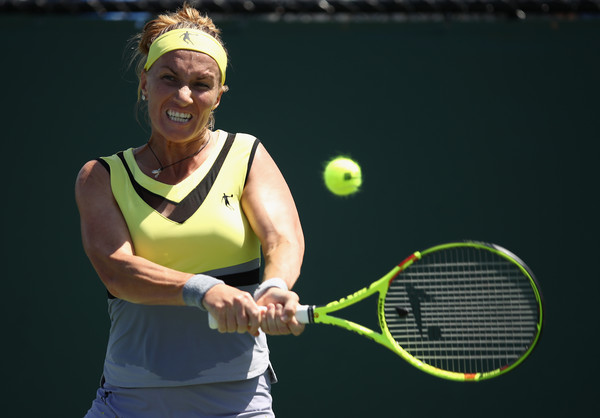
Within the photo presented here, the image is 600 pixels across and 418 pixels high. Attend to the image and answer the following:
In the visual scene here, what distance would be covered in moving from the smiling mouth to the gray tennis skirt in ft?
2.42

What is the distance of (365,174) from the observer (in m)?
3.90

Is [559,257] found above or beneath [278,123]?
beneath

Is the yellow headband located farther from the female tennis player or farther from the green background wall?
the green background wall

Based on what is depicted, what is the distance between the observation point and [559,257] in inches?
151

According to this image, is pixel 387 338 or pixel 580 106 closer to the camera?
pixel 387 338

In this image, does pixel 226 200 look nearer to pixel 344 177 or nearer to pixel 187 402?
pixel 187 402

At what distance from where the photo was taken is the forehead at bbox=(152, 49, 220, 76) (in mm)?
2152

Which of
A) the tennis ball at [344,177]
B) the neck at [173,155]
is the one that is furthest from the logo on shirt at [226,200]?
the tennis ball at [344,177]

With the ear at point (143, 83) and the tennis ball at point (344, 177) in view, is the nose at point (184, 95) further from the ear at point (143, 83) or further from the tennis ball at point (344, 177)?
the tennis ball at point (344, 177)

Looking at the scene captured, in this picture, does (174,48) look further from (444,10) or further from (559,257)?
(559,257)

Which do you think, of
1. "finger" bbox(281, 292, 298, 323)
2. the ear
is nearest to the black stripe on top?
the ear

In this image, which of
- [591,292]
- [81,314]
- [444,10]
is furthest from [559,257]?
[81,314]

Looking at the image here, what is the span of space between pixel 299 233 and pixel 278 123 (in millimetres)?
1853

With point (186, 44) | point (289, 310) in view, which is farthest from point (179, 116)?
point (289, 310)
